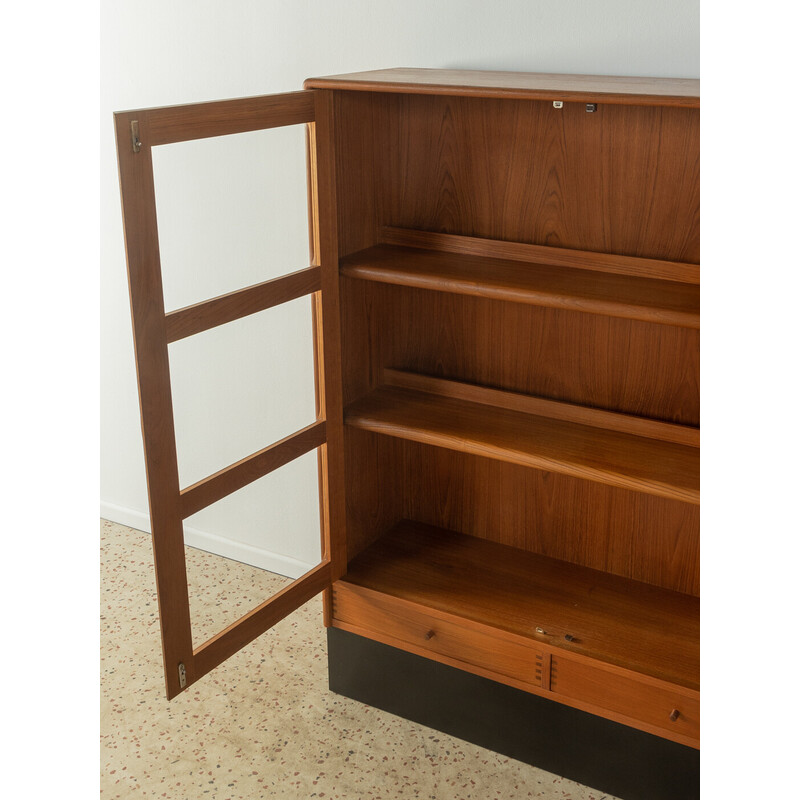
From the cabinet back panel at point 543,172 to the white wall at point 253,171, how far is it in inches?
5.7

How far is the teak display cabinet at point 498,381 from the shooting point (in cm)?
188

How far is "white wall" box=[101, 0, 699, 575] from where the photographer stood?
6.60ft

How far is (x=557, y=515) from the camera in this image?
237 centimetres

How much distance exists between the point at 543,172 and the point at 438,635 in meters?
1.18

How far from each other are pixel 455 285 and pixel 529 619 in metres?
0.84

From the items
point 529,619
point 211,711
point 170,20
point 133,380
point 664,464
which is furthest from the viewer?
point 133,380

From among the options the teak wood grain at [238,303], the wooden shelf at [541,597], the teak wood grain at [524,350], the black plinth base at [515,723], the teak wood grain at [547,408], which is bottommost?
the black plinth base at [515,723]

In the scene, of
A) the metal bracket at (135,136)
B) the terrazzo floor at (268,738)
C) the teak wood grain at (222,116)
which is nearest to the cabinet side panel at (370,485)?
the terrazzo floor at (268,738)

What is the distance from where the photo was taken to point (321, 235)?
6.63 feet

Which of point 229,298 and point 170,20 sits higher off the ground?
point 170,20

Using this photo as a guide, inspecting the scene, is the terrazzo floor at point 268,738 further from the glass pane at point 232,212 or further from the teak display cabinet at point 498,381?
the glass pane at point 232,212
